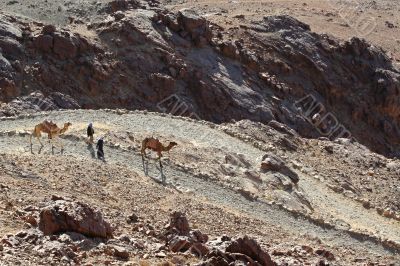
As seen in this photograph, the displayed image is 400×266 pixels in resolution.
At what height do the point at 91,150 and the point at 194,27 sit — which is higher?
the point at 194,27

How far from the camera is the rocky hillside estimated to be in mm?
34188

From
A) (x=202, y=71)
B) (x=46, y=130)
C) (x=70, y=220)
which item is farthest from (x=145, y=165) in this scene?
(x=202, y=71)

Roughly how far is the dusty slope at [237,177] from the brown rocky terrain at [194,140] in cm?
8

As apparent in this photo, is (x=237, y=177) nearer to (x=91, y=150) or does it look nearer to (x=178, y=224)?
(x=91, y=150)

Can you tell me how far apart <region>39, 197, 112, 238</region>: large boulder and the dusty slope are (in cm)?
606

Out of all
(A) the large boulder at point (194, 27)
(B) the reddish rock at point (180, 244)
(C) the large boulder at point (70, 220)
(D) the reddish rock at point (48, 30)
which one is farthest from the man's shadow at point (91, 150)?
(A) the large boulder at point (194, 27)

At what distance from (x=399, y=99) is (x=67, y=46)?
22.4 m

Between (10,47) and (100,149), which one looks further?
(10,47)

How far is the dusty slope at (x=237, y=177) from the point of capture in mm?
22234

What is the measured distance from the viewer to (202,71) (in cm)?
3809

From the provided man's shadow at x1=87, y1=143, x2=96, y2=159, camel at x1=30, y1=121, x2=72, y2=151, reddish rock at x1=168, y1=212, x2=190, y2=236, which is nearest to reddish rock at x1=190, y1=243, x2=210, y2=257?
reddish rock at x1=168, y1=212, x2=190, y2=236

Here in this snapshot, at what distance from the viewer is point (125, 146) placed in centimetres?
2450

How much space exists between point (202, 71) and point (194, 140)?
33.0 ft

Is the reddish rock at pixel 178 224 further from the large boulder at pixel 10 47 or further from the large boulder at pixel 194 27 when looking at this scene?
the large boulder at pixel 194 27
